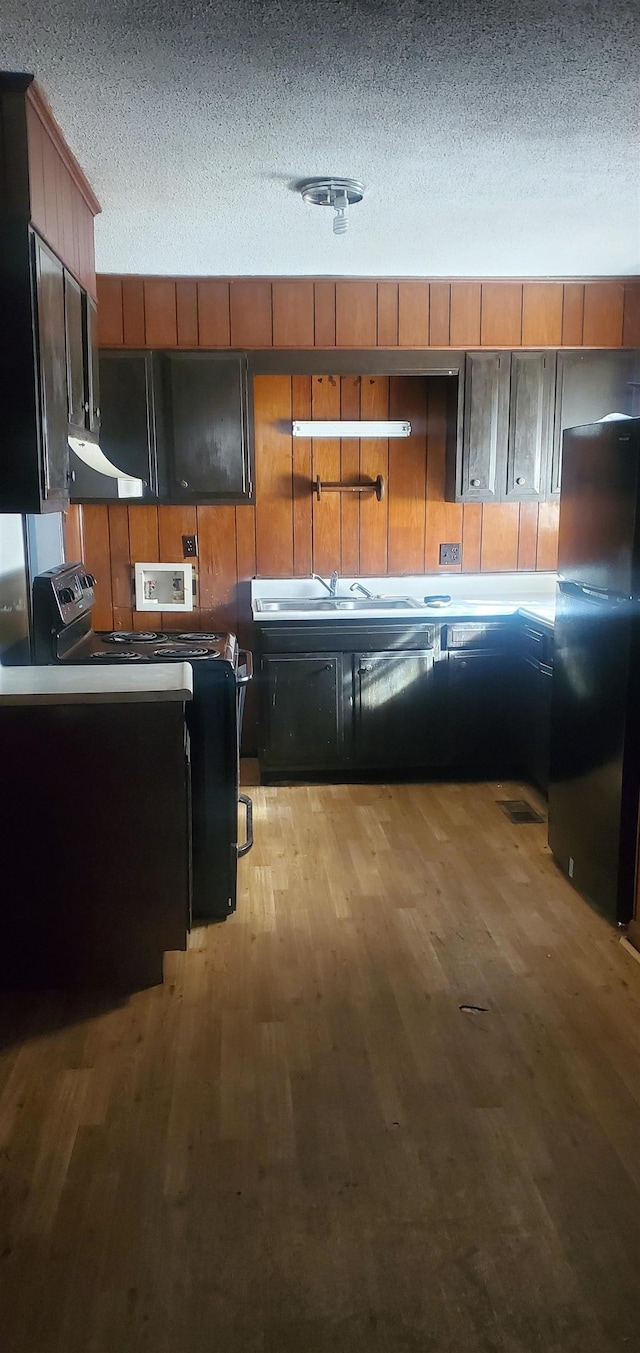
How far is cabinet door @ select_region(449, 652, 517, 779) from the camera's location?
15.3ft

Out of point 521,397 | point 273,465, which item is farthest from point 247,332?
point 521,397

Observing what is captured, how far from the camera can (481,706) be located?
4.71 meters

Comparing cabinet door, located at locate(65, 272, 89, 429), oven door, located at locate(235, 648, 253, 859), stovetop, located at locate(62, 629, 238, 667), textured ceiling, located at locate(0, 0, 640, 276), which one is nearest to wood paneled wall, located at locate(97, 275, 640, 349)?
textured ceiling, located at locate(0, 0, 640, 276)

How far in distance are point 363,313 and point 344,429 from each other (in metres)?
0.57

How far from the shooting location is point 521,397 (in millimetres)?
4738

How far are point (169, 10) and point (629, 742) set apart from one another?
230 centimetres

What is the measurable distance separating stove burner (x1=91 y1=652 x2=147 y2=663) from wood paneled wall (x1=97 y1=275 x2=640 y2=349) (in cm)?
191

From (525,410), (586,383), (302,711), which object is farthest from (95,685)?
(586,383)

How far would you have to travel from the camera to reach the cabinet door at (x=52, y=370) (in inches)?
99.3

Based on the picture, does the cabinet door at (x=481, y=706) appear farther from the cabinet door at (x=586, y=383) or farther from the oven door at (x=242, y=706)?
the oven door at (x=242, y=706)

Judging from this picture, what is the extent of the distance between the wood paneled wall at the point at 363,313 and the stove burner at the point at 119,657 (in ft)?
6.25

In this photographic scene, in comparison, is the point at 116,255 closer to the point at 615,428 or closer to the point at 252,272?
the point at 252,272

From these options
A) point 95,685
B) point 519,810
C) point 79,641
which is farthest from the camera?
point 519,810

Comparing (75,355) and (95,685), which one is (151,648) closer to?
(95,685)
